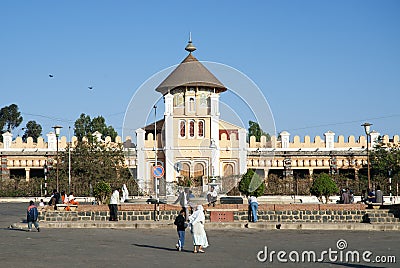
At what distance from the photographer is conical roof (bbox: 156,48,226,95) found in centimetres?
5034

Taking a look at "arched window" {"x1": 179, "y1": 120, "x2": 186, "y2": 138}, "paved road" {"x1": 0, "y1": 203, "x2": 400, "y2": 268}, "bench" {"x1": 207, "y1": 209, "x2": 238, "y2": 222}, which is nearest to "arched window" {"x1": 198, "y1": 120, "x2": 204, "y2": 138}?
"arched window" {"x1": 179, "y1": 120, "x2": 186, "y2": 138}

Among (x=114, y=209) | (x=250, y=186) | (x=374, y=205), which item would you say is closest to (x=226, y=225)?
(x=114, y=209)

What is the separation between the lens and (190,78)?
5169cm

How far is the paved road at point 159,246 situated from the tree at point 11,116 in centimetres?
6560

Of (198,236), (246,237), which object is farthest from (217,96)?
(198,236)

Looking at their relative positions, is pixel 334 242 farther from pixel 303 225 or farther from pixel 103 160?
pixel 103 160

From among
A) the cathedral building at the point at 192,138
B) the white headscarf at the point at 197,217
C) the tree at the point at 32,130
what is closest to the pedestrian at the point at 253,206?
the white headscarf at the point at 197,217

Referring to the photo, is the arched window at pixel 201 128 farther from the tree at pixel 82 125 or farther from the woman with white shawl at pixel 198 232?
the woman with white shawl at pixel 198 232

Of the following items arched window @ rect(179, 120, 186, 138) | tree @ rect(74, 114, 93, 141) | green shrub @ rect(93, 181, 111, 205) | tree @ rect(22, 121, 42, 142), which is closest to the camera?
green shrub @ rect(93, 181, 111, 205)

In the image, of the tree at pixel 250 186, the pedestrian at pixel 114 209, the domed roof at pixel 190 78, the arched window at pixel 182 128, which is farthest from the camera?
the arched window at pixel 182 128

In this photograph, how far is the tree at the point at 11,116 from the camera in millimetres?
83875

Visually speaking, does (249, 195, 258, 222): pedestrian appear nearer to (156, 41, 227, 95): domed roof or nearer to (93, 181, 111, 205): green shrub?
(93, 181, 111, 205): green shrub

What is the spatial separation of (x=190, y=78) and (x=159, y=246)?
119 ft

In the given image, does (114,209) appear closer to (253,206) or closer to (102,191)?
(102,191)
